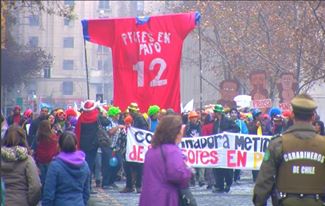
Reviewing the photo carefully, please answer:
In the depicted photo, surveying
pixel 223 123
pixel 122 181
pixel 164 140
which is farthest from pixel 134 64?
pixel 164 140

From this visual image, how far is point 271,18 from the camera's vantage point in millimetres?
47000

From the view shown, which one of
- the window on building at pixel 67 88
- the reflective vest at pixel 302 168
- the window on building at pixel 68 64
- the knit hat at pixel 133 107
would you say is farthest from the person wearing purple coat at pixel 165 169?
the window on building at pixel 68 64

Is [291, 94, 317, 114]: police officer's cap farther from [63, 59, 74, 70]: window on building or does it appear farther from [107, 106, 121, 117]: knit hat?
[63, 59, 74, 70]: window on building

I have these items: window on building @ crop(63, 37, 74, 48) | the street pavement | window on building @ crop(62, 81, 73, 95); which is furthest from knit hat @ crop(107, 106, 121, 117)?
window on building @ crop(63, 37, 74, 48)

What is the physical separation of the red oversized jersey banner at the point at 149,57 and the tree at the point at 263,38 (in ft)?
63.8

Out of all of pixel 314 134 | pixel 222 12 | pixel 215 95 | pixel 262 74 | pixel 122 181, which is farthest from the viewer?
pixel 215 95

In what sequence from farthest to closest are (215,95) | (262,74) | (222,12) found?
(215,95), (222,12), (262,74)

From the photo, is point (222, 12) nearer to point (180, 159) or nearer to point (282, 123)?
point (282, 123)

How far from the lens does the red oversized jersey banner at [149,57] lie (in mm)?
21719

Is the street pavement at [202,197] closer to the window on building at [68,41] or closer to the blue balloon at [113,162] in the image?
the blue balloon at [113,162]

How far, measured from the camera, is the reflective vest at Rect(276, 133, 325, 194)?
10.2m

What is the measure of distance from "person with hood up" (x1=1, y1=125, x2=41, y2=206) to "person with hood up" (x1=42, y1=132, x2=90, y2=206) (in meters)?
0.13

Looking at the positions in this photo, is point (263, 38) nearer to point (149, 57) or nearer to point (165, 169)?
point (149, 57)

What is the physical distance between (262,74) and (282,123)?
16.6m
